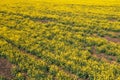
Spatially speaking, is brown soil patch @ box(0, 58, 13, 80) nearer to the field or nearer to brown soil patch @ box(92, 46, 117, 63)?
the field

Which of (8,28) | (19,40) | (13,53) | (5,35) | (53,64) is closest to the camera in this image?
(53,64)

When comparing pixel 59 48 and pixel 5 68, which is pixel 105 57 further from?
pixel 5 68

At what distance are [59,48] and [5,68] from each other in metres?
4.69

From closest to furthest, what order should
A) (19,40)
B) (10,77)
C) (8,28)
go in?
(10,77) → (19,40) → (8,28)

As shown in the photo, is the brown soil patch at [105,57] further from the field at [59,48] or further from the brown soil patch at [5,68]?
Result: the brown soil patch at [5,68]

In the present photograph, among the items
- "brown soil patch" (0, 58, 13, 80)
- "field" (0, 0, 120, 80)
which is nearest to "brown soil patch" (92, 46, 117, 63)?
"field" (0, 0, 120, 80)

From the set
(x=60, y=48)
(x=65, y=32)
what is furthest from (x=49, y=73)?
(x=65, y=32)

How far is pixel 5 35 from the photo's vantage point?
21.7m

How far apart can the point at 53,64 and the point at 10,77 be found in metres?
3.01

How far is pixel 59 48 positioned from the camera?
60.3 feet

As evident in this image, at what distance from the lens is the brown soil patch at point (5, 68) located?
1453cm

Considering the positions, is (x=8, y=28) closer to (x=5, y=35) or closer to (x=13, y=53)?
(x=5, y=35)

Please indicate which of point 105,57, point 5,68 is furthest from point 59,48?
point 5,68

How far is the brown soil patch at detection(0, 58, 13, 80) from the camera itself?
1453 cm
